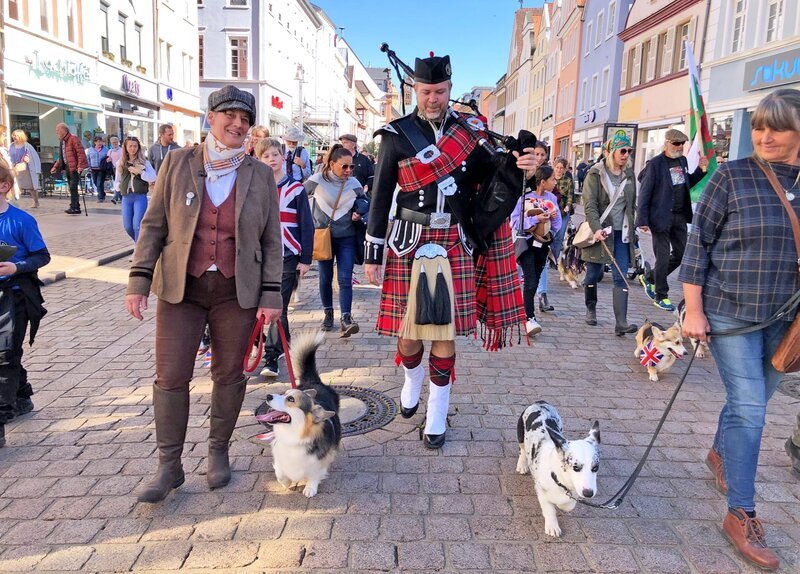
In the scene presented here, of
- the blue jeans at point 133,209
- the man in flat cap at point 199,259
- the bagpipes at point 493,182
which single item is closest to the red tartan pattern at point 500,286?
the bagpipes at point 493,182

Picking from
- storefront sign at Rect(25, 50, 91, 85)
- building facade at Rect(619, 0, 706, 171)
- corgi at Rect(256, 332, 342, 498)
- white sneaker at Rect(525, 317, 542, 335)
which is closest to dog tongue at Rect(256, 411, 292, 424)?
corgi at Rect(256, 332, 342, 498)

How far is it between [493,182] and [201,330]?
1.96 meters

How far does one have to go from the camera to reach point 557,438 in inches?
124

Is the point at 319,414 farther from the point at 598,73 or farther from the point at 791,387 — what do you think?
the point at 598,73

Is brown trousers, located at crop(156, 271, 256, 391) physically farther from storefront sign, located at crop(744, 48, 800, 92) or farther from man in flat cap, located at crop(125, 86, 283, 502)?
storefront sign, located at crop(744, 48, 800, 92)

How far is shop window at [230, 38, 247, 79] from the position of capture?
42.8m

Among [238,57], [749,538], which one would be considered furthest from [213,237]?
[238,57]

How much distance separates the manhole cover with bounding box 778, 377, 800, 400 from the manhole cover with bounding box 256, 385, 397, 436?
3408 mm

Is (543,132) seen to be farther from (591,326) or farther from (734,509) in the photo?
(734,509)

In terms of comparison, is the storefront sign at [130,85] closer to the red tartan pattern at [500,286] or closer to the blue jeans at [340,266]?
the blue jeans at [340,266]

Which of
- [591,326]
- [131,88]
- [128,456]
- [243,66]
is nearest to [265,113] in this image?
[243,66]

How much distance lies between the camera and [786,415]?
482 centimetres

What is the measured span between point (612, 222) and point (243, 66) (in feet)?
134

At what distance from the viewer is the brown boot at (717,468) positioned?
11.8 ft
